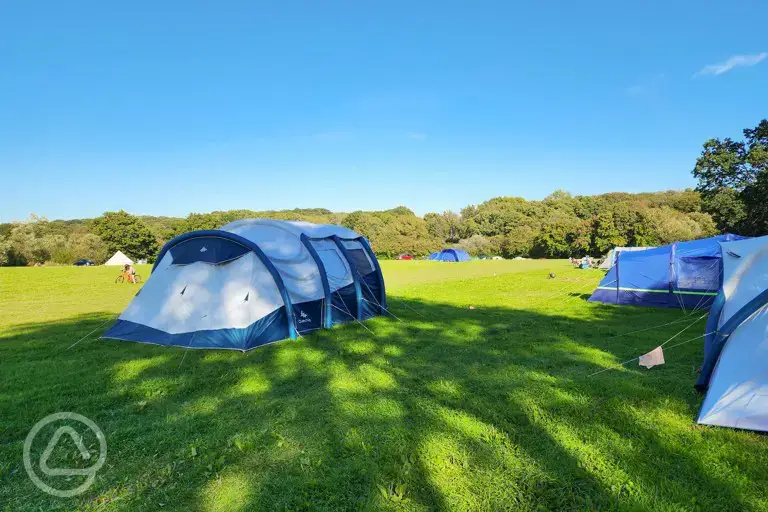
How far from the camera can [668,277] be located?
38.1 feet

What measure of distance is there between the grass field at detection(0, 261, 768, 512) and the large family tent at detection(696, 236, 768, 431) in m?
0.19

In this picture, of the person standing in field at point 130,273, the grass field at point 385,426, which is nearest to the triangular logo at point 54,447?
the grass field at point 385,426

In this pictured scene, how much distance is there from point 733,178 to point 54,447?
109 ft

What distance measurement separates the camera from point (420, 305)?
502 inches

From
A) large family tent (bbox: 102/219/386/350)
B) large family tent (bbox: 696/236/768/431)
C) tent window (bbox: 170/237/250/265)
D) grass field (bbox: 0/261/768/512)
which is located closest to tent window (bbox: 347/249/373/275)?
large family tent (bbox: 102/219/386/350)

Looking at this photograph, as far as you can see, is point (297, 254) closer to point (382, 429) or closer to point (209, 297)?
point (209, 297)

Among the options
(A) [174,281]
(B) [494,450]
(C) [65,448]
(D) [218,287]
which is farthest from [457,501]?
(A) [174,281]

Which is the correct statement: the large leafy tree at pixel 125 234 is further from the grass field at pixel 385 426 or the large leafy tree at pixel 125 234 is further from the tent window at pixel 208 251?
the tent window at pixel 208 251

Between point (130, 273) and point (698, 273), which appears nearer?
point (698, 273)

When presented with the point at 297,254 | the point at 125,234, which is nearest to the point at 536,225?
the point at 125,234

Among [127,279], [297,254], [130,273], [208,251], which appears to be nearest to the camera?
[208,251]

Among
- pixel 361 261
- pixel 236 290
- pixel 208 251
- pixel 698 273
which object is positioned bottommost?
pixel 698 273

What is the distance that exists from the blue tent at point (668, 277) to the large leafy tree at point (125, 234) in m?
63.0

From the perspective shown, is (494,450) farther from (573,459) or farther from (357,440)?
(357,440)
